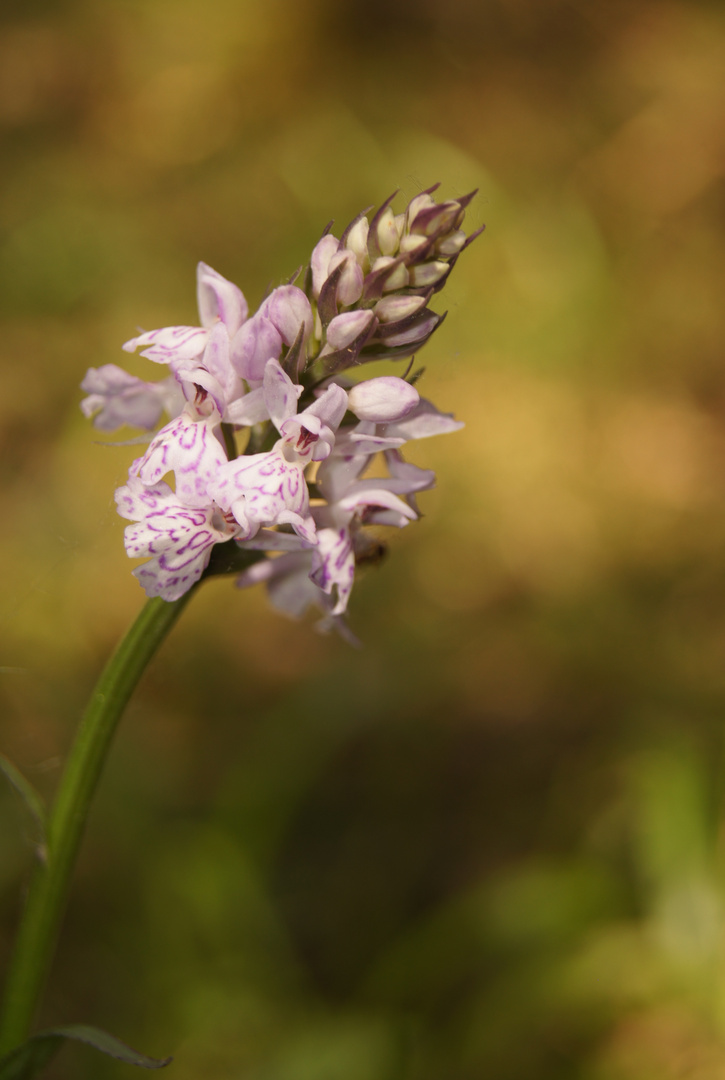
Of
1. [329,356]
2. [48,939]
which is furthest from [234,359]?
[48,939]

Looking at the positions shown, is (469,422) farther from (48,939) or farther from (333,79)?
(48,939)

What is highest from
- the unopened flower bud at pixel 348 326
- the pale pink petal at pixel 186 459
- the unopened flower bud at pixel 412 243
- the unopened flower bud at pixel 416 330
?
the unopened flower bud at pixel 412 243

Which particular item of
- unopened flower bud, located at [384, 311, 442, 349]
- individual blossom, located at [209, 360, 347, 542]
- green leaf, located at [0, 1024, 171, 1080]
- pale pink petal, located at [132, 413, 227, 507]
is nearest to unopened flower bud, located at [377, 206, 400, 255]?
unopened flower bud, located at [384, 311, 442, 349]

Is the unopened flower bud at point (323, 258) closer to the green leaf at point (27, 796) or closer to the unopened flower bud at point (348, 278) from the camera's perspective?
the unopened flower bud at point (348, 278)

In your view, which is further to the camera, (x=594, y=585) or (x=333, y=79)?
(x=333, y=79)

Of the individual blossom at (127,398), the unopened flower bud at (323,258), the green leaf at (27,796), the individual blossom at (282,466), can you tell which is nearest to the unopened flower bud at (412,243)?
the unopened flower bud at (323,258)

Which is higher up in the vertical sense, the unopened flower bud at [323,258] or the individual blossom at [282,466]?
the unopened flower bud at [323,258]
